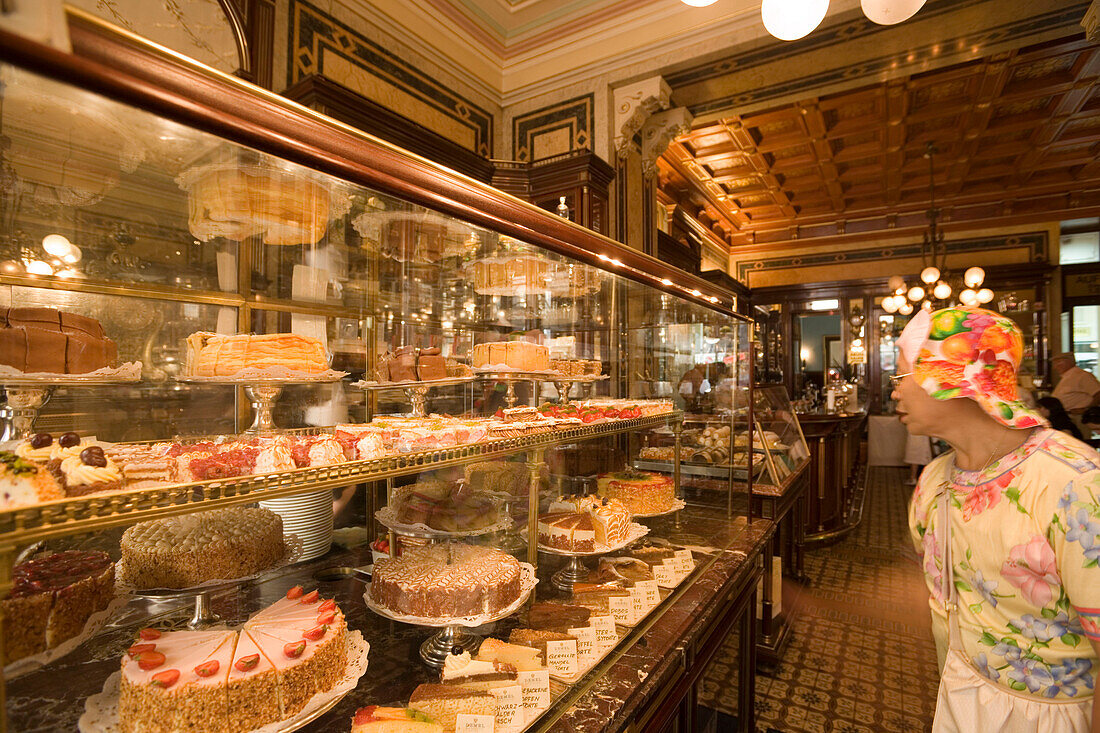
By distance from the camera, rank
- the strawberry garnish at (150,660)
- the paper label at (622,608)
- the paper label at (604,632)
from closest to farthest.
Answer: the strawberry garnish at (150,660) → the paper label at (604,632) → the paper label at (622,608)

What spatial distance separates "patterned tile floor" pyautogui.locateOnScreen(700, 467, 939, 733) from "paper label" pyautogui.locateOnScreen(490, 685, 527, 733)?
1007 mm

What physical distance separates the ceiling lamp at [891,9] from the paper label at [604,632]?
8.30 ft

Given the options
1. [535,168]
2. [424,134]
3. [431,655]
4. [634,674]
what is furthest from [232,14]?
[634,674]

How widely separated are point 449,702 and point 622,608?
0.75m

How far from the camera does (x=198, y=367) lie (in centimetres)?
146

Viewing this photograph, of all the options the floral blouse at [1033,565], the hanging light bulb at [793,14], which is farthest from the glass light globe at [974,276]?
the floral blouse at [1033,565]

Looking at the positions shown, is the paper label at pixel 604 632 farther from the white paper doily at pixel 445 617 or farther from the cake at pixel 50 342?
the cake at pixel 50 342

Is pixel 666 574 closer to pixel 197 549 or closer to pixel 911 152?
pixel 197 549

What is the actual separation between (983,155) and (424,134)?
29.0 feet

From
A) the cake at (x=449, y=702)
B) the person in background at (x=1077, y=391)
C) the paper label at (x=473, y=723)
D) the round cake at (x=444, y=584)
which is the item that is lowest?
the paper label at (x=473, y=723)

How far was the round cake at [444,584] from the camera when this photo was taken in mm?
1404

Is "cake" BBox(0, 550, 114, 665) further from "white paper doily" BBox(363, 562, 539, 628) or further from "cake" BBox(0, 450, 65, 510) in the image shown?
"white paper doily" BBox(363, 562, 539, 628)

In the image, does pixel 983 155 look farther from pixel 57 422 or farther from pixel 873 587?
pixel 57 422

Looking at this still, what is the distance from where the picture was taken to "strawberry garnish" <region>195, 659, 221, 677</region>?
3.21 ft
